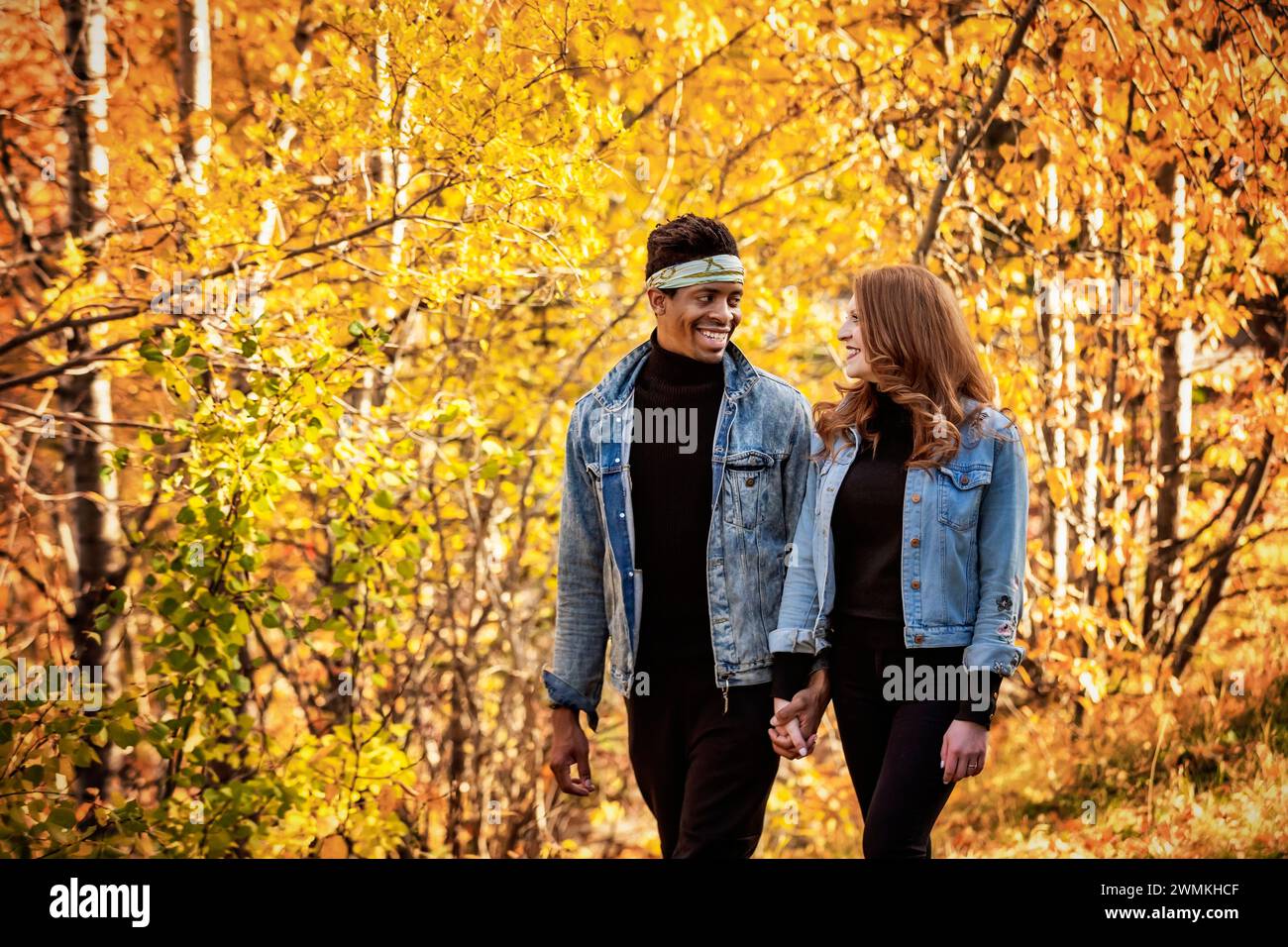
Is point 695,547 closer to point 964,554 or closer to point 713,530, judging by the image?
point 713,530

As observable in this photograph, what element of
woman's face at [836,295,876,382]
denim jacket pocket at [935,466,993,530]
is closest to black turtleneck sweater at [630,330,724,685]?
woman's face at [836,295,876,382]

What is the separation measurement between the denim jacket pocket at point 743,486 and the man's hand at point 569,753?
2.09 ft

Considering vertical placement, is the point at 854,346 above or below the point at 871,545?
above

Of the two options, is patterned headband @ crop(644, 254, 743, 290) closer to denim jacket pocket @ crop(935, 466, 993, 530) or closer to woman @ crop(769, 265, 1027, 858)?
woman @ crop(769, 265, 1027, 858)

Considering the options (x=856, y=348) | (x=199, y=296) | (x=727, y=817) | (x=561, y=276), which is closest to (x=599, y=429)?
(x=856, y=348)

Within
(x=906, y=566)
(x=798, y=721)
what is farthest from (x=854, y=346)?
(x=798, y=721)

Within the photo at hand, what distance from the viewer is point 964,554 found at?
260 centimetres

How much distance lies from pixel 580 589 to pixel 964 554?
0.96 metres

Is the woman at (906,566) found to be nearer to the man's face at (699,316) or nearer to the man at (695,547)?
the man at (695,547)

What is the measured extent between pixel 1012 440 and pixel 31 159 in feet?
15.6

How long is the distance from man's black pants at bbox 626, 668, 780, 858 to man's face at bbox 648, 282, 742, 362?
30.4 inches

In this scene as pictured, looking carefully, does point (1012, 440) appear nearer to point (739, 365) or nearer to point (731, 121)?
point (739, 365)

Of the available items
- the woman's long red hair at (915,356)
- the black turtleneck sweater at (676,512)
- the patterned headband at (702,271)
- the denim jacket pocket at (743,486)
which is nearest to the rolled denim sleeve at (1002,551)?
the woman's long red hair at (915,356)

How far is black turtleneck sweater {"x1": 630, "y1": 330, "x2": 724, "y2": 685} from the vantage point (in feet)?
9.16
